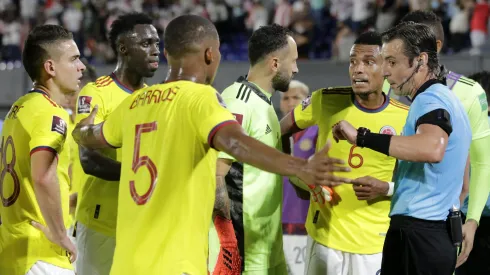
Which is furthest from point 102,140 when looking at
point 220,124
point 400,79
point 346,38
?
point 346,38

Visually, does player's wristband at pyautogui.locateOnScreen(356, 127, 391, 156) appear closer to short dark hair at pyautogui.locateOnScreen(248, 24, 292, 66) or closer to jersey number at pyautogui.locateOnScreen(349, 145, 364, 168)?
jersey number at pyautogui.locateOnScreen(349, 145, 364, 168)

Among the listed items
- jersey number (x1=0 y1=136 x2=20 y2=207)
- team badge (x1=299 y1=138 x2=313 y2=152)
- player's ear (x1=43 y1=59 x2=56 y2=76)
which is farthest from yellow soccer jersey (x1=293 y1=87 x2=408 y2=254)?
team badge (x1=299 y1=138 x2=313 y2=152)

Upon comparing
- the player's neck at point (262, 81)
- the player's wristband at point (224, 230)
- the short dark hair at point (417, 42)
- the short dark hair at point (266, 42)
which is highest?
the short dark hair at point (266, 42)

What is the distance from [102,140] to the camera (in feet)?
14.7

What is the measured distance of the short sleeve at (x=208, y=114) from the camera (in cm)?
384

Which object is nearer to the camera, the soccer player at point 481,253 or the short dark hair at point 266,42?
the short dark hair at point 266,42

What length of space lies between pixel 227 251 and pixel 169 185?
190 cm

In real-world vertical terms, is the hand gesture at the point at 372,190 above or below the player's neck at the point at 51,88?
below

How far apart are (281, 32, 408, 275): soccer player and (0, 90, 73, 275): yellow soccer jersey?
2024 mm

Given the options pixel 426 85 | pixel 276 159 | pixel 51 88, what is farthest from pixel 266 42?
pixel 276 159

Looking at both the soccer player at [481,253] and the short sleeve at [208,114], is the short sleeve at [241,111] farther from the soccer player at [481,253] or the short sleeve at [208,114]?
the soccer player at [481,253]

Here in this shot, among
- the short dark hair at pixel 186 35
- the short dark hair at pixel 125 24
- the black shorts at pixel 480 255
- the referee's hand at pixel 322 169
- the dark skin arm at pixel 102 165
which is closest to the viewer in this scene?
the referee's hand at pixel 322 169

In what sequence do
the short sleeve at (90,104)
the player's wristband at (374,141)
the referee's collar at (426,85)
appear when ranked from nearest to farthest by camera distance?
the player's wristband at (374,141), the referee's collar at (426,85), the short sleeve at (90,104)

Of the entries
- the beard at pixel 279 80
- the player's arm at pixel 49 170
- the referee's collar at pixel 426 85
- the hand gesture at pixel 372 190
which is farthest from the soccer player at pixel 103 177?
the referee's collar at pixel 426 85
